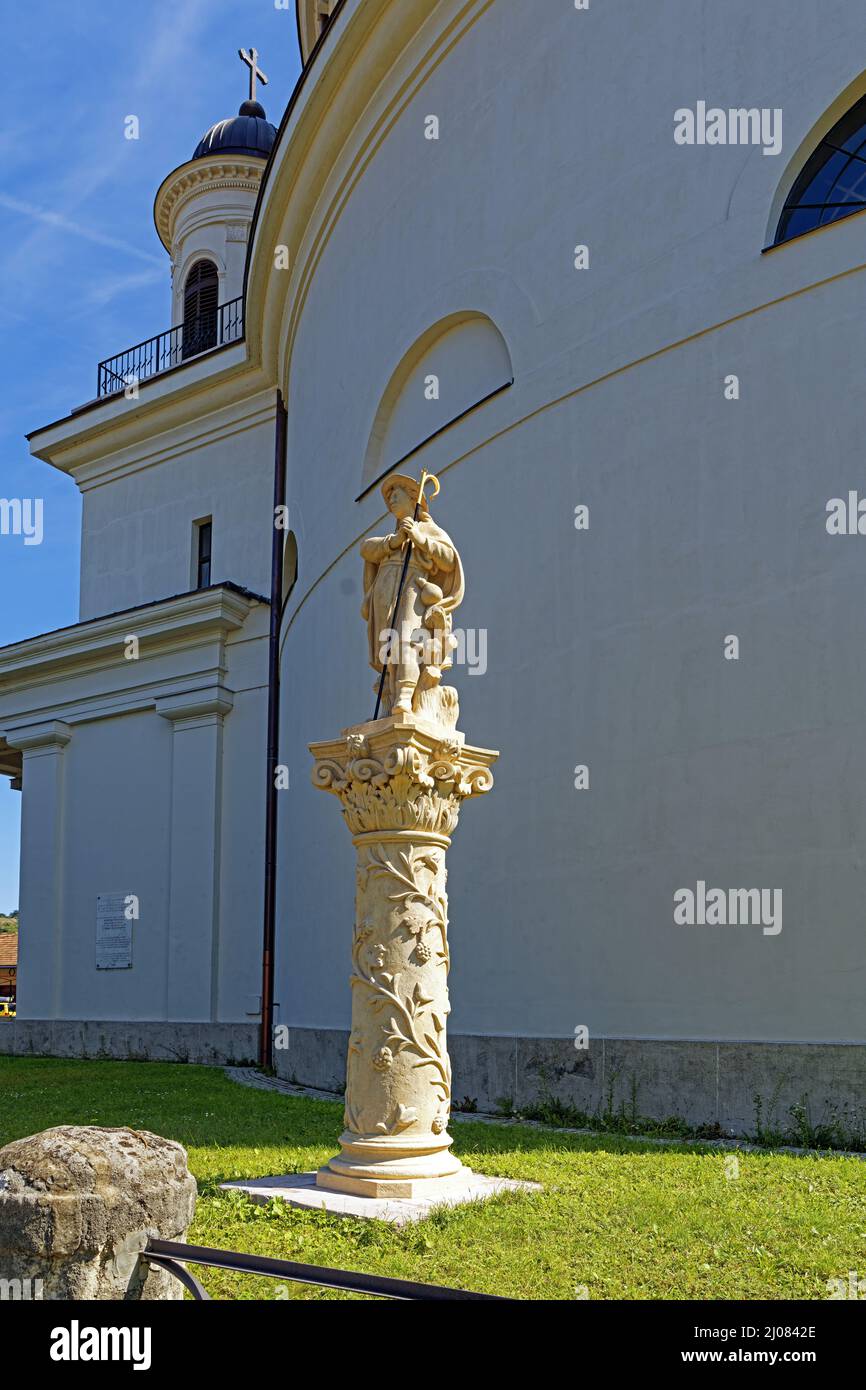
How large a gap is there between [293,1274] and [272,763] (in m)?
16.8

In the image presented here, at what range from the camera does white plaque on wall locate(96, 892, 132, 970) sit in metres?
22.8

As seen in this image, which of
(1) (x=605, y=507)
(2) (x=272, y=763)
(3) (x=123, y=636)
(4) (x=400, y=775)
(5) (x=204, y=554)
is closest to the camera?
(4) (x=400, y=775)

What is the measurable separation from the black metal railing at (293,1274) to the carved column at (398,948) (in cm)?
281

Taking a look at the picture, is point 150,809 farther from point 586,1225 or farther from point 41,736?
point 586,1225

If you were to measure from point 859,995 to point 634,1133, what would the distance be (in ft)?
6.79

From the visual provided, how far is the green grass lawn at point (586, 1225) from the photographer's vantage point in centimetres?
562

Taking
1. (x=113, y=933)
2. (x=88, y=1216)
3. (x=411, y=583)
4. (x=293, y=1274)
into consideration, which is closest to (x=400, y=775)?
(x=411, y=583)

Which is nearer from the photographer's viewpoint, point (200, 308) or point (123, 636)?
point (123, 636)

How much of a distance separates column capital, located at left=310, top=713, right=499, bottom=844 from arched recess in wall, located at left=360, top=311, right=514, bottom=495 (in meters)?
6.58

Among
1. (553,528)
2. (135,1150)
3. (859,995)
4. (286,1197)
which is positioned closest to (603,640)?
(553,528)

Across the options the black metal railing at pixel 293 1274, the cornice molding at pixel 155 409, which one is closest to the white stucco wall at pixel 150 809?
the cornice molding at pixel 155 409

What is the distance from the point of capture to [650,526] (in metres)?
11.6

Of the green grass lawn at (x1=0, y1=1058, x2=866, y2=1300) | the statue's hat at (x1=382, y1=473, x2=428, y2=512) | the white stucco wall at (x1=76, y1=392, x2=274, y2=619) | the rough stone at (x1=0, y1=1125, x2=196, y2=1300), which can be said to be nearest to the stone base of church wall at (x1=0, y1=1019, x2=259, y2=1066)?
the white stucco wall at (x1=76, y1=392, x2=274, y2=619)
